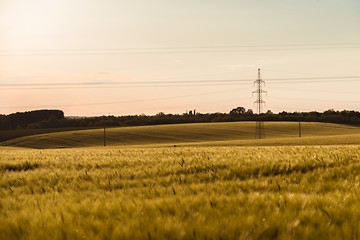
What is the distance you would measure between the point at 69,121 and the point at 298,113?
61.0 m

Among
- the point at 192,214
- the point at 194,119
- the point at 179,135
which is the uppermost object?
the point at 194,119

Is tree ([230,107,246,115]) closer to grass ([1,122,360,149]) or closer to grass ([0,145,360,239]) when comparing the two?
grass ([1,122,360,149])

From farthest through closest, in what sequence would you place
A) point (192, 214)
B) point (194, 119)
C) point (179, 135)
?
Result: point (194, 119)
point (179, 135)
point (192, 214)

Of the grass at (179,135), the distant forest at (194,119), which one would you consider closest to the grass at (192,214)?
the grass at (179,135)

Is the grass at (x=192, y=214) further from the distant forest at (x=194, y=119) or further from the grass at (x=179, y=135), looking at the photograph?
the distant forest at (x=194, y=119)

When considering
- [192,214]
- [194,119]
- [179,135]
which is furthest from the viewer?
[194,119]

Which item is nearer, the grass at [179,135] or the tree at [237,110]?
the grass at [179,135]

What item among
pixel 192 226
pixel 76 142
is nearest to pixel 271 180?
pixel 192 226

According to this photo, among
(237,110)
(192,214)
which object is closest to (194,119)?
(237,110)

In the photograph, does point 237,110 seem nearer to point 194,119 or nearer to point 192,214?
point 194,119

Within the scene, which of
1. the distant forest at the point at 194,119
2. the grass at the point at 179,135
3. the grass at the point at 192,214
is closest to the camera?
the grass at the point at 192,214

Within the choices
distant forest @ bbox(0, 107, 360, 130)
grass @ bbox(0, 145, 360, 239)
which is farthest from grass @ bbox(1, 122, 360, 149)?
grass @ bbox(0, 145, 360, 239)

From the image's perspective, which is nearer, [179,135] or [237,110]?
[179,135]

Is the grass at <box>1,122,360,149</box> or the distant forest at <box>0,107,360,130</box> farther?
the distant forest at <box>0,107,360,130</box>
